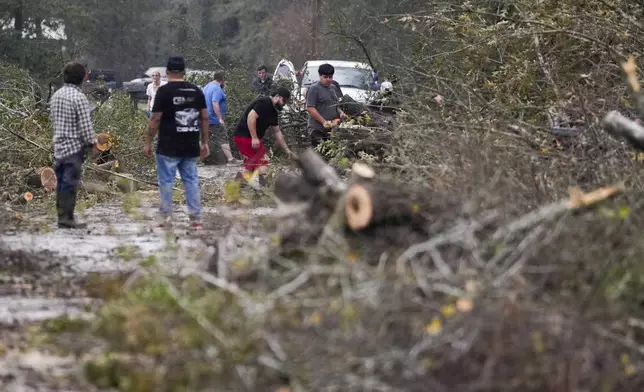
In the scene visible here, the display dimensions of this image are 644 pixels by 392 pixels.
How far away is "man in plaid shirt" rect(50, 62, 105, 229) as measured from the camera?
12.1 meters

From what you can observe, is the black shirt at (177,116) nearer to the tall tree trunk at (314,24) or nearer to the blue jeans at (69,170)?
Result: the blue jeans at (69,170)

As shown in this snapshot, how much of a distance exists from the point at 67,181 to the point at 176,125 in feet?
4.02

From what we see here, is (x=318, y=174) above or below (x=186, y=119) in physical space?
above

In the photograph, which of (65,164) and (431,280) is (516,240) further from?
(65,164)

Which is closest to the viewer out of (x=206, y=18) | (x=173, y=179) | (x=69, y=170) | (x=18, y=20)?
(x=69, y=170)

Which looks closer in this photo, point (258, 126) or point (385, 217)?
point (385, 217)

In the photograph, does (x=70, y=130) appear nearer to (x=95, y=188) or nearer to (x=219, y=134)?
(x=95, y=188)

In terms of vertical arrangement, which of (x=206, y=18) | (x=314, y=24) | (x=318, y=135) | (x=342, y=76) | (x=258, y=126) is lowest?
(x=206, y=18)

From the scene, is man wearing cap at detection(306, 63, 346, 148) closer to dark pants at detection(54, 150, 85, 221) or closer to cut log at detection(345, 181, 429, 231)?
dark pants at detection(54, 150, 85, 221)

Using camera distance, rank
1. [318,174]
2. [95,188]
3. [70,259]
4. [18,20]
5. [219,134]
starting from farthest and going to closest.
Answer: [18,20]
[219,134]
[95,188]
[70,259]
[318,174]

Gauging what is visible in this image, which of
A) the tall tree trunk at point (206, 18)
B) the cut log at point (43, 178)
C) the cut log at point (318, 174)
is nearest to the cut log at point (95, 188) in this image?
the cut log at point (43, 178)

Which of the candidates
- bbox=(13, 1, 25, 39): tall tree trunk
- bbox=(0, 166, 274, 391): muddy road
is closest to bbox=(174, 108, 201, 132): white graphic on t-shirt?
bbox=(0, 166, 274, 391): muddy road

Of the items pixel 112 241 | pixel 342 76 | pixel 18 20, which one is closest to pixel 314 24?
pixel 18 20

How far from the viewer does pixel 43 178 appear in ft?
50.3
